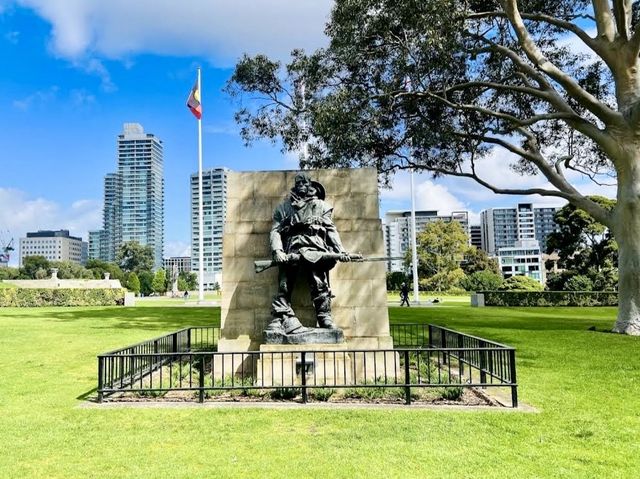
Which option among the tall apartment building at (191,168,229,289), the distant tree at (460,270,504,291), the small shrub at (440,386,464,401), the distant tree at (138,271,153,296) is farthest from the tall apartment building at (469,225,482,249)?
the small shrub at (440,386,464,401)

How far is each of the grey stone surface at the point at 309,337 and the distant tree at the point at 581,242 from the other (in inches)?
1438

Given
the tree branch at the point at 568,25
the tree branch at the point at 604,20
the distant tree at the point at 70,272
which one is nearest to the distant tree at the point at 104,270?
the distant tree at the point at 70,272

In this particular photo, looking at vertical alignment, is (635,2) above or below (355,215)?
above

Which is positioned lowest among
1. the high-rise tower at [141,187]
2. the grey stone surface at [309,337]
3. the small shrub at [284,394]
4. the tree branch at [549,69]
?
the small shrub at [284,394]

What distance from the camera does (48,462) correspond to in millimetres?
4809

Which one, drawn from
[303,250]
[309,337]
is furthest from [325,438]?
[303,250]

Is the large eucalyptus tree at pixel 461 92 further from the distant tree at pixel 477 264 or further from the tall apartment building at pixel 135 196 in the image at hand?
the tall apartment building at pixel 135 196

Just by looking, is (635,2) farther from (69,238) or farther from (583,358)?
(69,238)

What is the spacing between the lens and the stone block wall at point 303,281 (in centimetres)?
927

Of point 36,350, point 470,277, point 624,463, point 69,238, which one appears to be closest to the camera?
point 624,463

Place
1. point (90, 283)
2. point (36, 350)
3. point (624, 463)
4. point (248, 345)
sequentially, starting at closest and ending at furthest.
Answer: point (624, 463)
point (248, 345)
point (36, 350)
point (90, 283)

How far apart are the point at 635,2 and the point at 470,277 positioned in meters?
47.6

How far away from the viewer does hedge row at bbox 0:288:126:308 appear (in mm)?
35969

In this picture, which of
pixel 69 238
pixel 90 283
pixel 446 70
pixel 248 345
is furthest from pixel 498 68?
pixel 69 238
